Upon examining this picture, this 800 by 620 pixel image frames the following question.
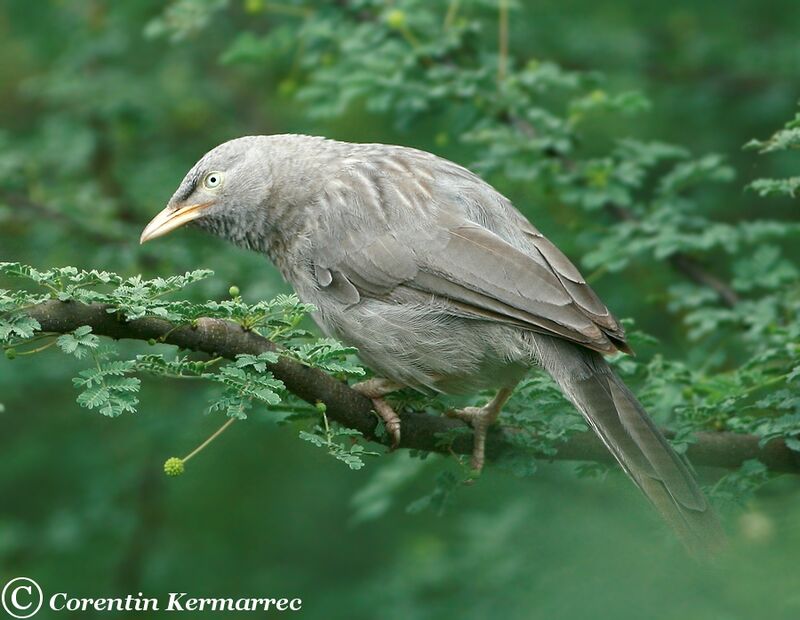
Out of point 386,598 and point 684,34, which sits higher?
point 684,34

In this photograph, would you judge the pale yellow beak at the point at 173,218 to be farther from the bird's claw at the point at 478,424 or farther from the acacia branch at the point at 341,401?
the bird's claw at the point at 478,424

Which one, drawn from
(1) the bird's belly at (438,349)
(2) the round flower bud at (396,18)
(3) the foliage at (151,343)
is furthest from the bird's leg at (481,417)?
(2) the round flower bud at (396,18)

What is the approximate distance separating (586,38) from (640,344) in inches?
135

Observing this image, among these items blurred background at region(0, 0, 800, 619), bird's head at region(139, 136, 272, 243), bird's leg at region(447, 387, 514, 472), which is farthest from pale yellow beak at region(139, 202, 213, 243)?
bird's leg at region(447, 387, 514, 472)

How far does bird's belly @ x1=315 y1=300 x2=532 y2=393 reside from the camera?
14.4 ft

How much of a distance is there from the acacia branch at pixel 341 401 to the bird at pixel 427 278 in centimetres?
8

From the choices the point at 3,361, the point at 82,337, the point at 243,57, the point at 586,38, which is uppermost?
the point at 586,38

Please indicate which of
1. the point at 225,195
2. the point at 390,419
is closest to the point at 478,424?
the point at 390,419

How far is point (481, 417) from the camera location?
13.8 feet

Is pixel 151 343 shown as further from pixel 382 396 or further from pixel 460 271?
pixel 460 271

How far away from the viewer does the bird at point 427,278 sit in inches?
159

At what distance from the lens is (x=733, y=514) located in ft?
11.8

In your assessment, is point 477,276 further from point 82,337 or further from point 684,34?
point 684,34

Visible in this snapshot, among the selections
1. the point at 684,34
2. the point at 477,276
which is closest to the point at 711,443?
the point at 477,276
